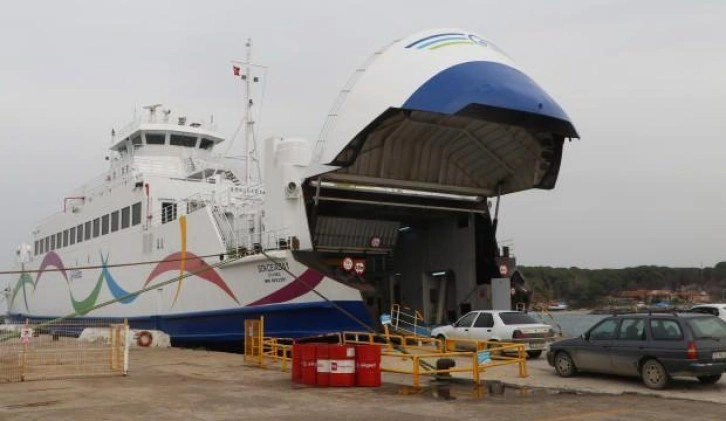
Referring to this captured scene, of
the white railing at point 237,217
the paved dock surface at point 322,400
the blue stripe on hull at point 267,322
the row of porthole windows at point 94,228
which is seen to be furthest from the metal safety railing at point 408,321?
the row of porthole windows at point 94,228

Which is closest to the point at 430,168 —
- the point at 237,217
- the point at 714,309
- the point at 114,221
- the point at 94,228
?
the point at 237,217

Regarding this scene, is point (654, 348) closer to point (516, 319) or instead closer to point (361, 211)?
point (516, 319)

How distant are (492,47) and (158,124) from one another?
53.0ft

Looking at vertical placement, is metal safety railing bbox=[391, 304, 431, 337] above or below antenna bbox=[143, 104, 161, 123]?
below

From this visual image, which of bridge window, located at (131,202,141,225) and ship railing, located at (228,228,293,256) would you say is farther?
bridge window, located at (131,202,141,225)

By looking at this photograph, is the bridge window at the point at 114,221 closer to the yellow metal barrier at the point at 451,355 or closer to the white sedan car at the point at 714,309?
the yellow metal barrier at the point at 451,355

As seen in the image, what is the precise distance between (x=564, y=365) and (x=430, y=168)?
802 centimetres

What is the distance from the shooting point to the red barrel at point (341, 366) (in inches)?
430

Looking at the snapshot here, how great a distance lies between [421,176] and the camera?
18.8 metres

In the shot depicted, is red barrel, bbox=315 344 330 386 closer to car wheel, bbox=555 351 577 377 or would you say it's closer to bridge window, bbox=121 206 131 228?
car wheel, bbox=555 351 577 377

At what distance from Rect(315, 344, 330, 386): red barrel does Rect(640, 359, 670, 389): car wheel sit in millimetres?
4887

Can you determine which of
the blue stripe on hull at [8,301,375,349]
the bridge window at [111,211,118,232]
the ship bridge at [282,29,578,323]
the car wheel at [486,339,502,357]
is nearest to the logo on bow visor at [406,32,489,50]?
the ship bridge at [282,29,578,323]

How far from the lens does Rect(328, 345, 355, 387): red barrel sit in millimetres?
10914

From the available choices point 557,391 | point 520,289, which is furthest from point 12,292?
point 557,391
